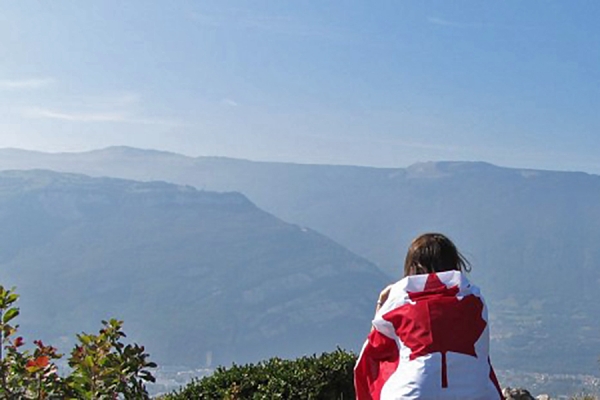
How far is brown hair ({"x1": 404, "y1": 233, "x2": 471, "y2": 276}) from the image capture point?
4324mm

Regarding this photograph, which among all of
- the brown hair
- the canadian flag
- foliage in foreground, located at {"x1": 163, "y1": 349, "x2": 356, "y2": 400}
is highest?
the brown hair

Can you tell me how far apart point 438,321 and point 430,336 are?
88 mm

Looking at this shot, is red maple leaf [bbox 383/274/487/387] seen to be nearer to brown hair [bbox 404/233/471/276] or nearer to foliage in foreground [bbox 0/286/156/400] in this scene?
brown hair [bbox 404/233/471/276]

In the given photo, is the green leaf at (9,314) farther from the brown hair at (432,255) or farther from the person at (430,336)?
the brown hair at (432,255)

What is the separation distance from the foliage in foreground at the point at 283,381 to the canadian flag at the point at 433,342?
309 cm

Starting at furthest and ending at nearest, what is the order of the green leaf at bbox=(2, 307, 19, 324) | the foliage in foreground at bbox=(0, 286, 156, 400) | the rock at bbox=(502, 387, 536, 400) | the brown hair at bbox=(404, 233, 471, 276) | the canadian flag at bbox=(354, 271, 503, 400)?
the rock at bbox=(502, 387, 536, 400) → the green leaf at bbox=(2, 307, 19, 324) → the foliage in foreground at bbox=(0, 286, 156, 400) → the brown hair at bbox=(404, 233, 471, 276) → the canadian flag at bbox=(354, 271, 503, 400)

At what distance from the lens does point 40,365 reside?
4973 millimetres

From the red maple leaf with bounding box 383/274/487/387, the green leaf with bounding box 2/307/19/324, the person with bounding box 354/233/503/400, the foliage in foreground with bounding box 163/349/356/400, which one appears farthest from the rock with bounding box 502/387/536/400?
the green leaf with bounding box 2/307/19/324

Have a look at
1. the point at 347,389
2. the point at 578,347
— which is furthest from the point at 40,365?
the point at 578,347

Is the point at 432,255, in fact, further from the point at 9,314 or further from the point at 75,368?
the point at 9,314

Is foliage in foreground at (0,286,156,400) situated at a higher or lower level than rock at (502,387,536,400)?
higher

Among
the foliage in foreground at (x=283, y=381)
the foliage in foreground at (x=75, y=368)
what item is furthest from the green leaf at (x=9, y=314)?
the foliage in foreground at (x=283, y=381)

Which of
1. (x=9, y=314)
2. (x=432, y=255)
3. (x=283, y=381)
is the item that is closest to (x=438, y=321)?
(x=432, y=255)

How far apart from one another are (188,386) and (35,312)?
18889 cm
